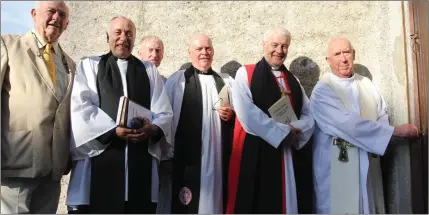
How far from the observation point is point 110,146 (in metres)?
3.72

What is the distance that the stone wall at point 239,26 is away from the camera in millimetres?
5184

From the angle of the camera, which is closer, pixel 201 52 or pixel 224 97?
pixel 224 97

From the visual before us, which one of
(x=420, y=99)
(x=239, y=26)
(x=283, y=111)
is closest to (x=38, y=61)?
(x=283, y=111)

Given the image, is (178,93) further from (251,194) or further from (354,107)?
(354,107)

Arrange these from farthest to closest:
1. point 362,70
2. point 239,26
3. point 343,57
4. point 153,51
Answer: point 239,26 < point 362,70 < point 153,51 < point 343,57

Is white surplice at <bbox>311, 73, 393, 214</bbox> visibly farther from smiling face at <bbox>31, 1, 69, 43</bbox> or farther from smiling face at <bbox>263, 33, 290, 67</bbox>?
smiling face at <bbox>31, 1, 69, 43</bbox>

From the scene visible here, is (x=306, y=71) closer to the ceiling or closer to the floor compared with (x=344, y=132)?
closer to the ceiling

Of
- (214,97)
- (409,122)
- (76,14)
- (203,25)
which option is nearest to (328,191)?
(409,122)

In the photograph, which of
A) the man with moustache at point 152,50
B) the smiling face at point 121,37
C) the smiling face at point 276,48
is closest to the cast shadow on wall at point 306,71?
the smiling face at point 276,48

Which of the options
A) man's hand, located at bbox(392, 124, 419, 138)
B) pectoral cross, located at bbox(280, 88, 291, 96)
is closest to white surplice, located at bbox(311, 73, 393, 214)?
man's hand, located at bbox(392, 124, 419, 138)

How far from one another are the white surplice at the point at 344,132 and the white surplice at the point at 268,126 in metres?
0.16

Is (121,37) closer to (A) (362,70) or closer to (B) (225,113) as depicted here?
(B) (225,113)

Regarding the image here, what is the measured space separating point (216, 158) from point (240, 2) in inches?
76.3

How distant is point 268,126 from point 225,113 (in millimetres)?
382
